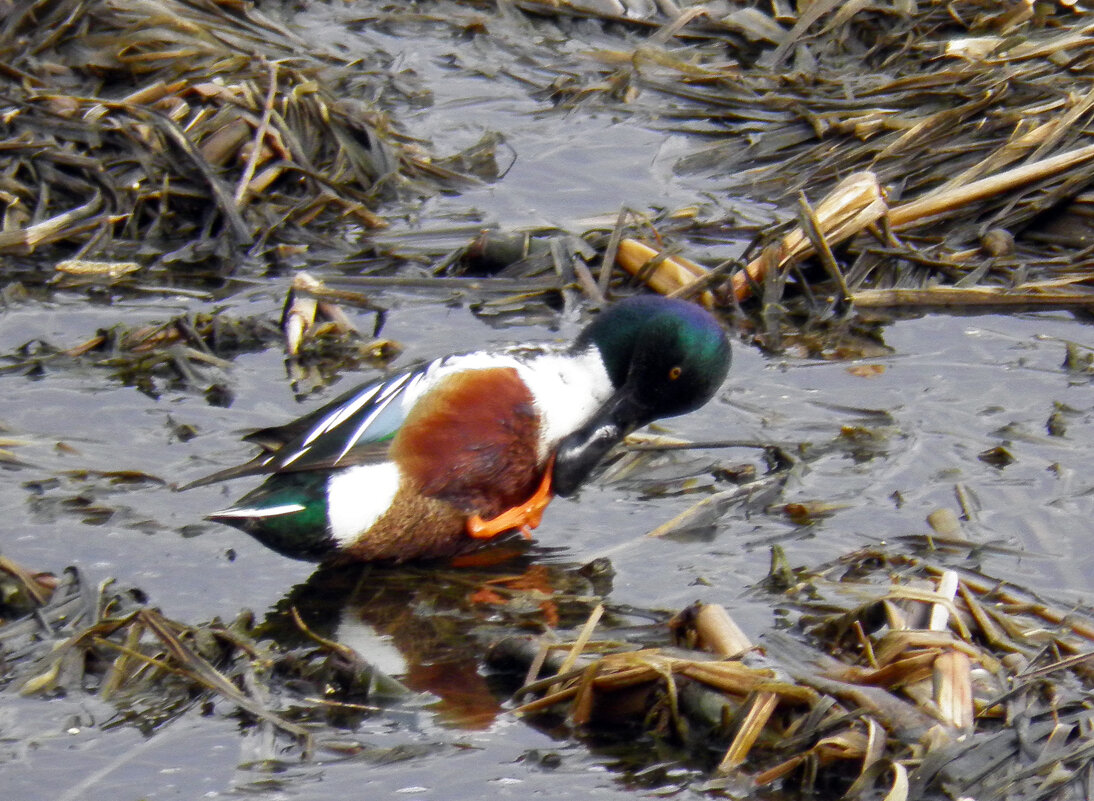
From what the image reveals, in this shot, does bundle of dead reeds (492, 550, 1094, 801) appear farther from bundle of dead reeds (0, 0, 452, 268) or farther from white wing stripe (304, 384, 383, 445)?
bundle of dead reeds (0, 0, 452, 268)

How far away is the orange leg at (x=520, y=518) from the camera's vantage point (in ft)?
14.8

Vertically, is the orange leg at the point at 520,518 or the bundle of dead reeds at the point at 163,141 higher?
the bundle of dead reeds at the point at 163,141

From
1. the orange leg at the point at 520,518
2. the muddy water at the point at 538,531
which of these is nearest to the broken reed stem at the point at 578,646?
the muddy water at the point at 538,531

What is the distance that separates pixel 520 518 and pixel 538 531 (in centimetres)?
22

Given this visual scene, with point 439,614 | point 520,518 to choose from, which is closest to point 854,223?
point 520,518

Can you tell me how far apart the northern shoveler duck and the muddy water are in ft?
0.67

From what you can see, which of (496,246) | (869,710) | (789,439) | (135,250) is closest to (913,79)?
→ (496,246)

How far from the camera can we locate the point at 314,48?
26.5 feet

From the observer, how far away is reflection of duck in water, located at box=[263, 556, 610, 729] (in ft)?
12.8

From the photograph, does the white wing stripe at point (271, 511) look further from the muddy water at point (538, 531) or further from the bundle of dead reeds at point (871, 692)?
the bundle of dead reeds at point (871, 692)

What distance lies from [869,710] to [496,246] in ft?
10.7

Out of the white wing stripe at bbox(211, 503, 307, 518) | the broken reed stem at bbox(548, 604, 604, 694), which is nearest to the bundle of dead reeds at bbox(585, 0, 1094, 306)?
the white wing stripe at bbox(211, 503, 307, 518)

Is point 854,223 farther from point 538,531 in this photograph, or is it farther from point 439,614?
point 439,614

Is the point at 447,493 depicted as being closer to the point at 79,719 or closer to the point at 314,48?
the point at 79,719
